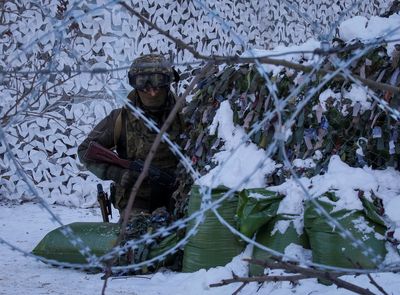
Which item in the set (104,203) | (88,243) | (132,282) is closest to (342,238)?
(132,282)

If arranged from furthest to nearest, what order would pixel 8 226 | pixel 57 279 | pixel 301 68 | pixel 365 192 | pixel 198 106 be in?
pixel 8 226 < pixel 198 106 < pixel 57 279 < pixel 365 192 < pixel 301 68

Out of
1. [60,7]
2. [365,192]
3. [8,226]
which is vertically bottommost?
[8,226]

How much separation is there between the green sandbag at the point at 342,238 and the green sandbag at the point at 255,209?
24cm

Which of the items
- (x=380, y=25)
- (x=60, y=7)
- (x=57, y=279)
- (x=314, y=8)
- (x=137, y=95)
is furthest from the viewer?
(x=314, y=8)

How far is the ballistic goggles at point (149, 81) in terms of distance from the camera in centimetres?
421

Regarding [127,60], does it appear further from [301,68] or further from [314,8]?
[301,68]

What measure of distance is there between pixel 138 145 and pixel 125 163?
0.16 m

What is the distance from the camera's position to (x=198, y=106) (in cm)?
416

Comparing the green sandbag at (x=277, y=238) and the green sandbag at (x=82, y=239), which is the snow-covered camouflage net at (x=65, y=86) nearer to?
the green sandbag at (x=82, y=239)

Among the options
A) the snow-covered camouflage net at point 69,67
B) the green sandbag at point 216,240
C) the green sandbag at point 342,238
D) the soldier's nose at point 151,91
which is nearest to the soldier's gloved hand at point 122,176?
the soldier's nose at point 151,91

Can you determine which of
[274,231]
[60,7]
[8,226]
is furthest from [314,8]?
[274,231]

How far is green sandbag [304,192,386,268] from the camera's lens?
9.52 ft

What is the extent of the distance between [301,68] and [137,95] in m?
2.95

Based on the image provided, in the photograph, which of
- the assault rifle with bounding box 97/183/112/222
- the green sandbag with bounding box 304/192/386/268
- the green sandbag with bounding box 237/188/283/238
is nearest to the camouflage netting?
the green sandbag with bounding box 237/188/283/238
